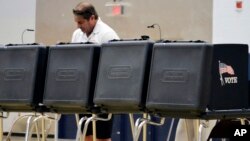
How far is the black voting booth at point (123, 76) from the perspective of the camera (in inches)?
129

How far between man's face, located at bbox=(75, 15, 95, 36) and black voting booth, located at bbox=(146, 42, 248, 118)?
4.12ft

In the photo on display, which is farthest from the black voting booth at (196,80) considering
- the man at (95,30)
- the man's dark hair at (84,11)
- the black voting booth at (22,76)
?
the man's dark hair at (84,11)

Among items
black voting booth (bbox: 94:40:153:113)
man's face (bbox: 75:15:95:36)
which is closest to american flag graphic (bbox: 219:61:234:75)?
black voting booth (bbox: 94:40:153:113)

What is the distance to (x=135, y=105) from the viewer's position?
3.29 metres

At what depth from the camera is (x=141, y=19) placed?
7.90 meters

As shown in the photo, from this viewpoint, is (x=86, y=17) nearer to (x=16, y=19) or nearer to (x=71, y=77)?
(x=71, y=77)

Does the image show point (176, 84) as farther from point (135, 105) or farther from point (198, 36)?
point (198, 36)

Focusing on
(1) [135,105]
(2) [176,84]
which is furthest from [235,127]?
(1) [135,105]

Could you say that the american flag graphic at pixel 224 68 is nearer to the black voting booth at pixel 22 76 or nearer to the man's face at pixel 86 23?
the black voting booth at pixel 22 76

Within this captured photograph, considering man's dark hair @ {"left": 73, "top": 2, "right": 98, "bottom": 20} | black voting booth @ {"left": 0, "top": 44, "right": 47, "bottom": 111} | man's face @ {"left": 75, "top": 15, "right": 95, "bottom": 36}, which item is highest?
man's dark hair @ {"left": 73, "top": 2, "right": 98, "bottom": 20}

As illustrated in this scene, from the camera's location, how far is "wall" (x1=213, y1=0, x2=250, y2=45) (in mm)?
7254

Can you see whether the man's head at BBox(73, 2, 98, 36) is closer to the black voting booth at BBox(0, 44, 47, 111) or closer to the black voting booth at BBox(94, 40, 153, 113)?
the black voting booth at BBox(0, 44, 47, 111)

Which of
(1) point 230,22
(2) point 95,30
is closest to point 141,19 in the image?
(1) point 230,22

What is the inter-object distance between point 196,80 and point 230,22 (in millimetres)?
4361
